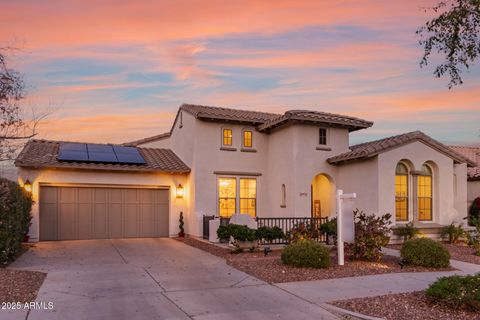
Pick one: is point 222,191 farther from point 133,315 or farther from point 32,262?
point 133,315

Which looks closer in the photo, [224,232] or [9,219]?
[9,219]

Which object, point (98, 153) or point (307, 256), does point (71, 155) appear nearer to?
point (98, 153)

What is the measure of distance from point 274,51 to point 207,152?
225 inches

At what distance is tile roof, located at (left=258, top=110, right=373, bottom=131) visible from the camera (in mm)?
17641

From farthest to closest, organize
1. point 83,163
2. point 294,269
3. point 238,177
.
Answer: point 238,177 < point 83,163 < point 294,269

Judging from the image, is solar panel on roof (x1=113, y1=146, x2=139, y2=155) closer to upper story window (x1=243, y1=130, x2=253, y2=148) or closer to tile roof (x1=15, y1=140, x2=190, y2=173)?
tile roof (x1=15, y1=140, x2=190, y2=173)

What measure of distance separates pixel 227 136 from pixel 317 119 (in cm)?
423

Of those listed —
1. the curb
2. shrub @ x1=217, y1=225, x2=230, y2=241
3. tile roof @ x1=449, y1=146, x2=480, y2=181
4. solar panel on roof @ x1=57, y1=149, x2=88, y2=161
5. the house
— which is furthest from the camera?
tile roof @ x1=449, y1=146, x2=480, y2=181

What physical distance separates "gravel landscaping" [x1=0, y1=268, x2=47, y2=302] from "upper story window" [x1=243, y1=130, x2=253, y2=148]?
1149cm

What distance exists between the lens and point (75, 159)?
17.6 m

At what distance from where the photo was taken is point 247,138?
792 inches

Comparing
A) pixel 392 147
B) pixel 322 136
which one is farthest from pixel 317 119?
pixel 392 147

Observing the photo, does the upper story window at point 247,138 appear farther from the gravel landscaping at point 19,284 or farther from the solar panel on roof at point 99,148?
the gravel landscaping at point 19,284

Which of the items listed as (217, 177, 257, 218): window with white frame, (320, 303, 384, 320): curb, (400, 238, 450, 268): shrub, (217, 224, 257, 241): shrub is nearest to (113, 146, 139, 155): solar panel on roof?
(217, 177, 257, 218): window with white frame
